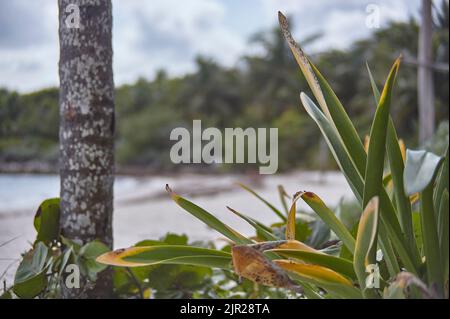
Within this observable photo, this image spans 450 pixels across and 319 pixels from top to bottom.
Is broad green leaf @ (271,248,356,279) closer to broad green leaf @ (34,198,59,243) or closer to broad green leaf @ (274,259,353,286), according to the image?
broad green leaf @ (274,259,353,286)

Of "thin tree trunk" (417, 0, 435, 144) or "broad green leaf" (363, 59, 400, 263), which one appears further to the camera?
"thin tree trunk" (417, 0, 435, 144)

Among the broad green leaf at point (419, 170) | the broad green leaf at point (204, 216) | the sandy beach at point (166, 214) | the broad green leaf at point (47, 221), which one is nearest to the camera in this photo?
the broad green leaf at point (419, 170)

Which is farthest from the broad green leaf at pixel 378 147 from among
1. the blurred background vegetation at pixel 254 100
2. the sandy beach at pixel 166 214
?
the blurred background vegetation at pixel 254 100

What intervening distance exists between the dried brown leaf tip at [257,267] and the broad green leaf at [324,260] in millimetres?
51

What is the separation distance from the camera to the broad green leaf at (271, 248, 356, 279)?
0.95m

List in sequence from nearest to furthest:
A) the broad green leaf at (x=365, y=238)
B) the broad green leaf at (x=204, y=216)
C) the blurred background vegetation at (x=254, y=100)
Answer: the broad green leaf at (x=365, y=238)
the broad green leaf at (x=204, y=216)
the blurred background vegetation at (x=254, y=100)

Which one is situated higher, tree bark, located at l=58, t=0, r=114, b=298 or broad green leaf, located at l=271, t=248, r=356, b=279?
tree bark, located at l=58, t=0, r=114, b=298

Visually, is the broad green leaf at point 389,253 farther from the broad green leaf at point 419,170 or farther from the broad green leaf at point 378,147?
the broad green leaf at point 419,170

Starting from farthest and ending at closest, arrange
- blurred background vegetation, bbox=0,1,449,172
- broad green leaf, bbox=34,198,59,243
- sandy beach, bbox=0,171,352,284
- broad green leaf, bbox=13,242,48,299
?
blurred background vegetation, bbox=0,1,449,172, sandy beach, bbox=0,171,352,284, broad green leaf, bbox=34,198,59,243, broad green leaf, bbox=13,242,48,299

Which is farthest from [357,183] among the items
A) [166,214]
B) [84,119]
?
[166,214]

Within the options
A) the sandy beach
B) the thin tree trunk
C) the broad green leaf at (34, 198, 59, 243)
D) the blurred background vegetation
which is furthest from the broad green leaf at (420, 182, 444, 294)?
the blurred background vegetation

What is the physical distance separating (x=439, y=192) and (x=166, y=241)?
0.97 m

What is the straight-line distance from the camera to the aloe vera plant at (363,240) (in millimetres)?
855

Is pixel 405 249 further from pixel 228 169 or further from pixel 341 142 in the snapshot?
pixel 228 169
